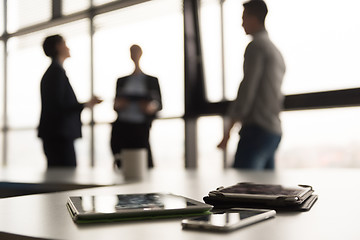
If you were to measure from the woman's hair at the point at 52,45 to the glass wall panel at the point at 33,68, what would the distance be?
147cm

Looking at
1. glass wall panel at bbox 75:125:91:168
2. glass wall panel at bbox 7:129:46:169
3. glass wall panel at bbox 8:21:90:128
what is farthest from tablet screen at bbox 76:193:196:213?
glass wall panel at bbox 7:129:46:169

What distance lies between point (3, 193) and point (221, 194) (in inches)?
44.6

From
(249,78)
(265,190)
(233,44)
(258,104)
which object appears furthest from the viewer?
(233,44)

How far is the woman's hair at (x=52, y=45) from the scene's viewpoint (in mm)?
3227

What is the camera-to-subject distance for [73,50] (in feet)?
16.2

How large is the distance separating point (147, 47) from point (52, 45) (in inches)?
47.1

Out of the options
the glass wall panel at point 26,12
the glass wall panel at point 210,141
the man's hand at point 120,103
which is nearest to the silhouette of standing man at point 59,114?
the man's hand at point 120,103

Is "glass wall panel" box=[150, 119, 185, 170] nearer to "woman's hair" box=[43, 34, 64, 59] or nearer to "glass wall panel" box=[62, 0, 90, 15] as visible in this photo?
"woman's hair" box=[43, 34, 64, 59]

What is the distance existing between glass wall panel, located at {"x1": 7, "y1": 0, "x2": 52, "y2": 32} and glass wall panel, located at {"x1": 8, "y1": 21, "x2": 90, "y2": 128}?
0.16 metres

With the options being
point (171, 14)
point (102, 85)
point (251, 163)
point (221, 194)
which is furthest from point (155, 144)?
point (221, 194)

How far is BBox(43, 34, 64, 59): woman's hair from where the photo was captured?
10.6 feet

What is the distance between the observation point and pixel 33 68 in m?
5.52

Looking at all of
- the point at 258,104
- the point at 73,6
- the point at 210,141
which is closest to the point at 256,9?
the point at 258,104

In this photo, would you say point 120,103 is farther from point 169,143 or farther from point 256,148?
point 256,148
